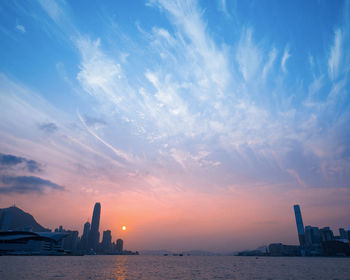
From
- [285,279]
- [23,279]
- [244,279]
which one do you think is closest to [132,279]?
[23,279]

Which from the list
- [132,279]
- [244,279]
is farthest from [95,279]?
[244,279]

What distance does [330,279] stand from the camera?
74.9 meters

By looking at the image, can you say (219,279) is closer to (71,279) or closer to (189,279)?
(189,279)

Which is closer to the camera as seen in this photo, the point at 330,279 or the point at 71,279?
the point at 71,279

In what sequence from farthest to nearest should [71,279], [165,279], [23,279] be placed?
[165,279] → [71,279] → [23,279]

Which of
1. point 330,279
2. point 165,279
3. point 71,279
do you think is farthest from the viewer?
point 330,279

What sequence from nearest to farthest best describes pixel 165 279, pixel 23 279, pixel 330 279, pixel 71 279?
1. pixel 23 279
2. pixel 71 279
3. pixel 165 279
4. pixel 330 279

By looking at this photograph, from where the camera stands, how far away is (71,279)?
63.6 metres

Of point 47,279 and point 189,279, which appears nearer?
point 47,279

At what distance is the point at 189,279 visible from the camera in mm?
70750


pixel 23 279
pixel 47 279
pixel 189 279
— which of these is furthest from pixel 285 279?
pixel 23 279

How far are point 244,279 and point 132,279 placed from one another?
36502 millimetres

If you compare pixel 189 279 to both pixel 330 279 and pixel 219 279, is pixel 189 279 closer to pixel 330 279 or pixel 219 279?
pixel 219 279

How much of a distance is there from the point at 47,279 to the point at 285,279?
74358mm
